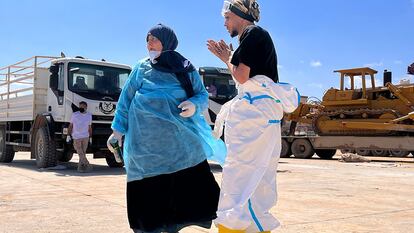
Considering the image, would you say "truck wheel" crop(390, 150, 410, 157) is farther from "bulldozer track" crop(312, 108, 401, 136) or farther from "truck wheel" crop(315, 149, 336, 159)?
"truck wheel" crop(315, 149, 336, 159)

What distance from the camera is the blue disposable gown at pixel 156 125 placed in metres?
3.30

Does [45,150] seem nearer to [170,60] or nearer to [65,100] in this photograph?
[65,100]

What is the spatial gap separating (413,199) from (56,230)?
4.80 m

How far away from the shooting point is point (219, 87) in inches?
511

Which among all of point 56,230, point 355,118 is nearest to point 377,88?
point 355,118

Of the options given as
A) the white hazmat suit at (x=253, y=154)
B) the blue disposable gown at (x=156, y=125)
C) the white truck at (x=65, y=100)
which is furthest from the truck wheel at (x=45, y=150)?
the white hazmat suit at (x=253, y=154)

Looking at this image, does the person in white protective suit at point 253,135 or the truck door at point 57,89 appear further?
the truck door at point 57,89

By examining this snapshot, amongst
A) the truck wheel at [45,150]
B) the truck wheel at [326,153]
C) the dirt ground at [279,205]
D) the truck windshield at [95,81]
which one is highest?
the truck windshield at [95,81]

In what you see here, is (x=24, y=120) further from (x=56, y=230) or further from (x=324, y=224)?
(x=324, y=224)

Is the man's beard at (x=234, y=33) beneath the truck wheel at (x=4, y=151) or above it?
above

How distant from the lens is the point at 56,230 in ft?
14.3

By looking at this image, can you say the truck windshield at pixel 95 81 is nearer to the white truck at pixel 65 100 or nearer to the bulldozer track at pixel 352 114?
the white truck at pixel 65 100

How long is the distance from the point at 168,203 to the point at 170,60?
1.02 m

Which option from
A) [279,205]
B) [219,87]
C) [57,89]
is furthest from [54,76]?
[279,205]
